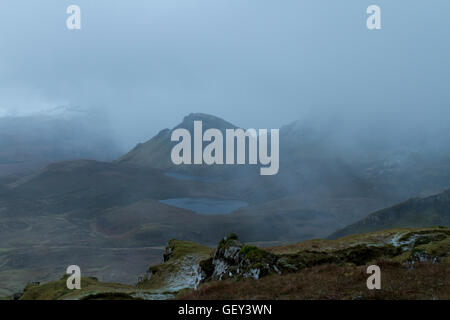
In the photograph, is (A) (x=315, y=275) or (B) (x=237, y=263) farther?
(B) (x=237, y=263)

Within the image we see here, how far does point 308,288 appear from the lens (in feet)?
69.3

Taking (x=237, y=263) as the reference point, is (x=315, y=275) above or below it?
above

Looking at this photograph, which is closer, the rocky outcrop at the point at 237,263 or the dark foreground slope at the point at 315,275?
the dark foreground slope at the point at 315,275

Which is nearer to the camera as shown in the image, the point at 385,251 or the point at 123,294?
the point at 123,294

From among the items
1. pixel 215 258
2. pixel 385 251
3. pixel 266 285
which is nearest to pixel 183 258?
pixel 215 258

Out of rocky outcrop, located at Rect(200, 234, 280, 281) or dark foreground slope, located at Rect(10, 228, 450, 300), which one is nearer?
dark foreground slope, located at Rect(10, 228, 450, 300)
